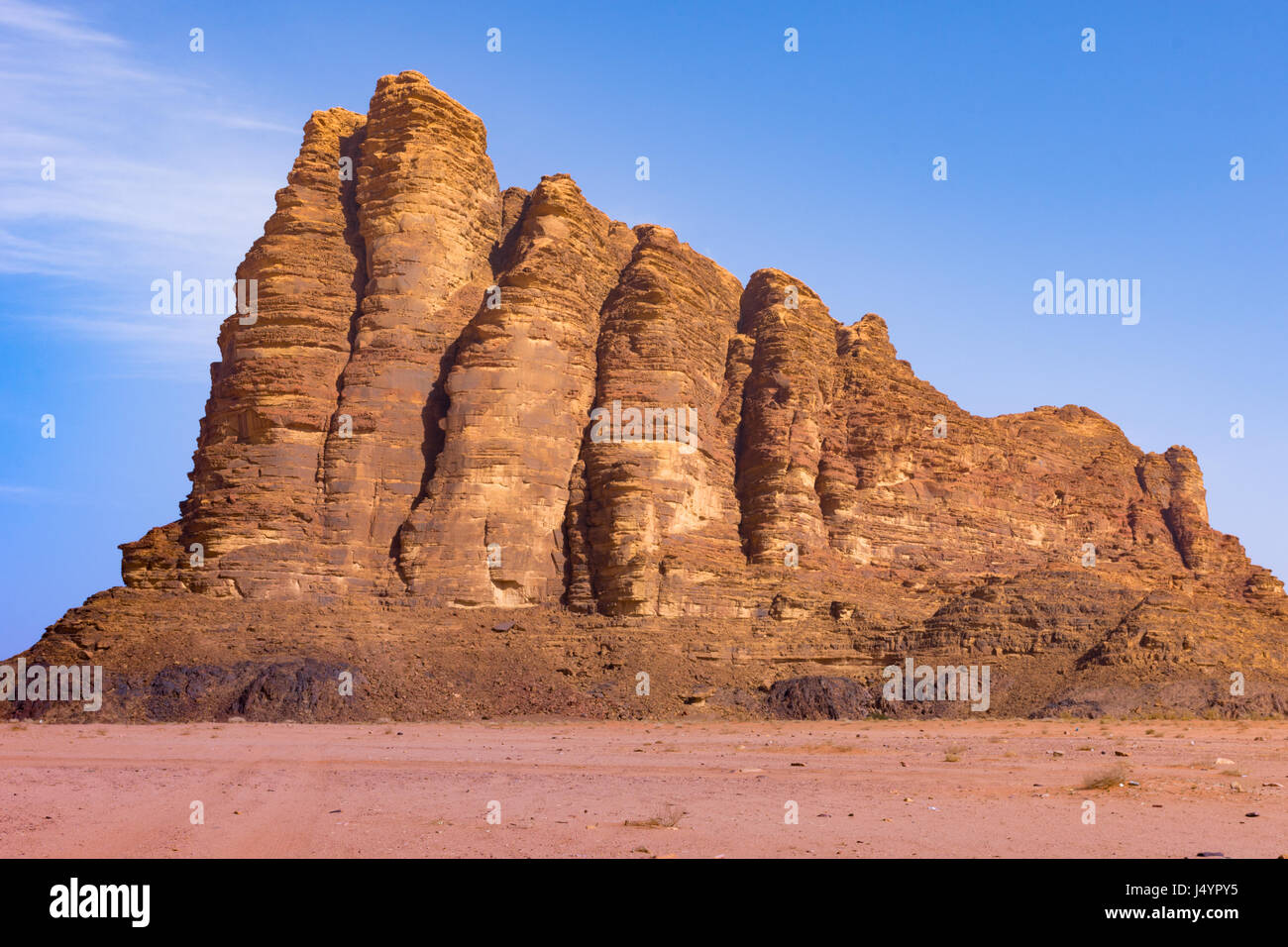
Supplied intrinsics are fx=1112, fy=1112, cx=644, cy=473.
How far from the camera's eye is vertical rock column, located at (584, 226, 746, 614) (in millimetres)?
54312

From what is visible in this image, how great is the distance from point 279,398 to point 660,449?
19.6 metres

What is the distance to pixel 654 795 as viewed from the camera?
1844cm

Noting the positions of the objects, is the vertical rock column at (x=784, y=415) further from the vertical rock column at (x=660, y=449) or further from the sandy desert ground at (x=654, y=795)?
the sandy desert ground at (x=654, y=795)

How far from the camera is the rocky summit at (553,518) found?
45.9 m

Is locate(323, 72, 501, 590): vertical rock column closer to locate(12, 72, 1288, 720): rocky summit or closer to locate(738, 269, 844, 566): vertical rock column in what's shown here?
locate(12, 72, 1288, 720): rocky summit

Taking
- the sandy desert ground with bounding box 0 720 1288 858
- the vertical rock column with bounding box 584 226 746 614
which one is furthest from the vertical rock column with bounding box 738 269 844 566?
the sandy desert ground with bounding box 0 720 1288 858

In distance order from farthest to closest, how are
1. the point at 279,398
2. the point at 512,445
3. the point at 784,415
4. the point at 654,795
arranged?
the point at 784,415 → the point at 512,445 → the point at 279,398 → the point at 654,795

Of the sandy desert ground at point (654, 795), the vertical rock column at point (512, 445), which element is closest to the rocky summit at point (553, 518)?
the vertical rock column at point (512, 445)

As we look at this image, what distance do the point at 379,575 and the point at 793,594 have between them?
20449 millimetres

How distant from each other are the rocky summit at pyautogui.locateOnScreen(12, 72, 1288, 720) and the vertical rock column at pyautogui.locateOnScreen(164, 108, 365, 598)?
6.4 inches

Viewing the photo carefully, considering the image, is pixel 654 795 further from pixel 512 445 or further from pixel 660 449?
pixel 660 449

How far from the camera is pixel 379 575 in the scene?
54531mm

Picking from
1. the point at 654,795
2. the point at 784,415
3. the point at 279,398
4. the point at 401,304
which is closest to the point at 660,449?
the point at 784,415
